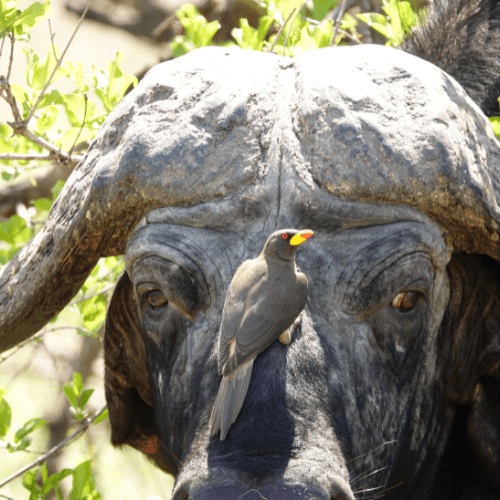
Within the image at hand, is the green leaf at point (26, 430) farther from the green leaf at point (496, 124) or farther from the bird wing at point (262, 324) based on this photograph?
the green leaf at point (496, 124)

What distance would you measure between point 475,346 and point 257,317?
126cm

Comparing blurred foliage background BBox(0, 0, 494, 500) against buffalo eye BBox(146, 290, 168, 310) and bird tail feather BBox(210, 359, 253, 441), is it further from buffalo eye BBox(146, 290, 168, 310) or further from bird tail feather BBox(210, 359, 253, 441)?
bird tail feather BBox(210, 359, 253, 441)

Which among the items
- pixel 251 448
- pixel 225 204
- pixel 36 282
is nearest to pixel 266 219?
pixel 225 204

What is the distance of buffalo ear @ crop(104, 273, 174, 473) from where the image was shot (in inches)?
126

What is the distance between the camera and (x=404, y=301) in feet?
7.98

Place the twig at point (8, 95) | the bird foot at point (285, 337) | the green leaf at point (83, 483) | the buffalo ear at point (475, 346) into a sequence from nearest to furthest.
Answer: the bird foot at point (285, 337), the buffalo ear at point (475, 346), the twig at point (8, 95), the green leaf at point (83, 483)

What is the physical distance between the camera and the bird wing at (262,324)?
1991 mm

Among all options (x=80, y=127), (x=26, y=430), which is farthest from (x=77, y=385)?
(x=80, y=127)

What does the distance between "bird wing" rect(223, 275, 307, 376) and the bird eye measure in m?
0.54

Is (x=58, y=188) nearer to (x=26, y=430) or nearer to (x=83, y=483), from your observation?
(x=26, y=430)

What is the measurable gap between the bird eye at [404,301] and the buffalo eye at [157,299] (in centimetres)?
79

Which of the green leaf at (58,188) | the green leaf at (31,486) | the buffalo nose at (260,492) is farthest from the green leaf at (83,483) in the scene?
the buffalo nose at (260,492)

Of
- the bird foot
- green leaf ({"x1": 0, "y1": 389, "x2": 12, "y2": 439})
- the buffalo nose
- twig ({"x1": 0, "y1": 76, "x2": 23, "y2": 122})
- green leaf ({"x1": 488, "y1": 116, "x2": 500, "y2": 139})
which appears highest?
twig ({"x1": 0, "y1": 76, "x2": 23, "y2": 122})

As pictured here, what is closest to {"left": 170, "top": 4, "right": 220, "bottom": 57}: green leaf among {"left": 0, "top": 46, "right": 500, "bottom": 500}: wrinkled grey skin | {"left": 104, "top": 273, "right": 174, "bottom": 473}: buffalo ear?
{"left": 0, "top": 46, "right": 500, "bottom": 500}: wrinkled grey skin
